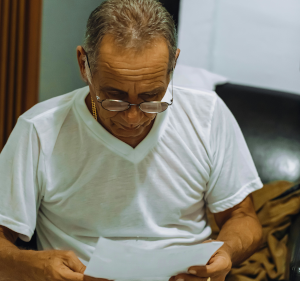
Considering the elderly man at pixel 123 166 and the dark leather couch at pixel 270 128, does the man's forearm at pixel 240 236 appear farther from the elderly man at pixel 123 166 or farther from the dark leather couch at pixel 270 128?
the dark leather couch at pixel 270 128

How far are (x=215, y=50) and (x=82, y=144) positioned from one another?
1.49 meters

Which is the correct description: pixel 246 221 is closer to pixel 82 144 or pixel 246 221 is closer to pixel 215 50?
pixel 82 144

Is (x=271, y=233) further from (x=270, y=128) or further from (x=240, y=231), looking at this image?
(x=270, y=128)

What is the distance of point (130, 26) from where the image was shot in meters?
0.98

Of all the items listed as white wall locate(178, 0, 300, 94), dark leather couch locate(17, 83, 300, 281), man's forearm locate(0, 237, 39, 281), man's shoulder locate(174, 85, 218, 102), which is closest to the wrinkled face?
man's shoulder locate(174, 85, 218, 102)

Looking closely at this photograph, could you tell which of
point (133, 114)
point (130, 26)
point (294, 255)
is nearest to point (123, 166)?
point (133, 114)

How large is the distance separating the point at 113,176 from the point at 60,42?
42.1 inches

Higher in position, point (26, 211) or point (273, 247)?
point (26, 211)

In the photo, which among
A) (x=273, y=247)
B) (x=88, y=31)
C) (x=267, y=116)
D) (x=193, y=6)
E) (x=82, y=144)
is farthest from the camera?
(x=193, y=6)

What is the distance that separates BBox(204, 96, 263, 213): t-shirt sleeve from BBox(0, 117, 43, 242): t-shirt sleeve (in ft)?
1.93

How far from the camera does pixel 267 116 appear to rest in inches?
69.6

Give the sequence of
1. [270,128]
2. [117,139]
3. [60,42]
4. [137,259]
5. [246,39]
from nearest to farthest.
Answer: [137,259] → [117,139] → [270,128] → [60,42] → [246,39]

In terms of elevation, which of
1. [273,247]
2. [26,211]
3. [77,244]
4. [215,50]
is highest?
[215,50]

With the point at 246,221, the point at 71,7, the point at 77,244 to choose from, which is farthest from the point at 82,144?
the point at 71,7
